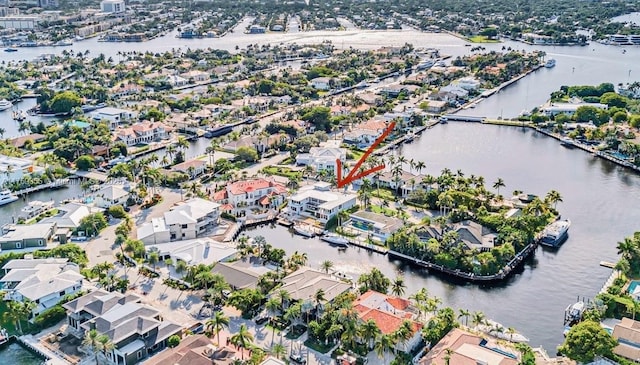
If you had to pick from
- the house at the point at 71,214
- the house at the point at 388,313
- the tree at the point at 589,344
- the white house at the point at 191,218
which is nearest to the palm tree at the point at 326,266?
the house at the point at 388,313

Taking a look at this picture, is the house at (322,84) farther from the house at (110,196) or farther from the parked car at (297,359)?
the parked car at (297,359)

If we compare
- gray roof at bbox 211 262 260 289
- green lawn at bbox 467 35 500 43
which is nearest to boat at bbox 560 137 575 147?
gray roof at bbox 211 262 260 289

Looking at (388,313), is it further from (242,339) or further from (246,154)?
(246,154)

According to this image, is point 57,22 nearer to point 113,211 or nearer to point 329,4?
point 329,4

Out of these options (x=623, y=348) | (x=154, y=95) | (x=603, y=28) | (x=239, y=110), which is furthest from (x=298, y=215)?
(x=603, y=28)

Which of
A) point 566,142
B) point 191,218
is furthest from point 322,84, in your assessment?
point 191,218

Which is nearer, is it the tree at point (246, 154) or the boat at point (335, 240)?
the boat at point (335, 240)
